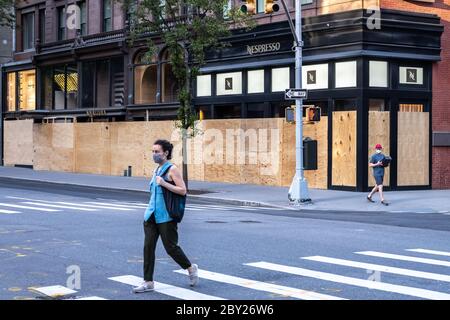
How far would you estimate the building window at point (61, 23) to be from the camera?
4250 centimetres

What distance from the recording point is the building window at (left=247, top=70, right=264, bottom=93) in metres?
29.7

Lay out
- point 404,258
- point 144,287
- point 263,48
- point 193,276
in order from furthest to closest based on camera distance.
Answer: point 263,48
point 404,258
point 193,276
point 144,287

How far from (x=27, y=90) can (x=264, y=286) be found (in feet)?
129

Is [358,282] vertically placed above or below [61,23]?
below

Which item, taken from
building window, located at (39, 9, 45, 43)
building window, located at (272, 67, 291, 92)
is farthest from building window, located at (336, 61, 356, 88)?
building window, located at (39, 9, 45, 43)

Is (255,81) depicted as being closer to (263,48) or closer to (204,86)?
(263,48)

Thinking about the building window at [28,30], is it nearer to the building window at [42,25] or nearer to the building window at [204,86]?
the building window at [42,25]

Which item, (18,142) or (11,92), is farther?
(11,92)

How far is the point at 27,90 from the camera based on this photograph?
A: 4525 centimetres

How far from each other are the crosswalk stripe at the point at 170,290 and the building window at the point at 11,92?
39366 millimetres

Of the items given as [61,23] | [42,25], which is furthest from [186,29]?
[42,25]

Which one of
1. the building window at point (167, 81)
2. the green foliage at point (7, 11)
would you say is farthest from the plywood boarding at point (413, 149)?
the green foliage at point (7, 11)

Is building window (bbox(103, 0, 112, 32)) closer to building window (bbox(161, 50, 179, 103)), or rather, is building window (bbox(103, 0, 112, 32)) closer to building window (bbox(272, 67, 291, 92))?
building window (bbox(161, 50, 179, 103))

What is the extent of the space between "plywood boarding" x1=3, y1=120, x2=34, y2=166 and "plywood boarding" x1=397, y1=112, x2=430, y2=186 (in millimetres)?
24029
